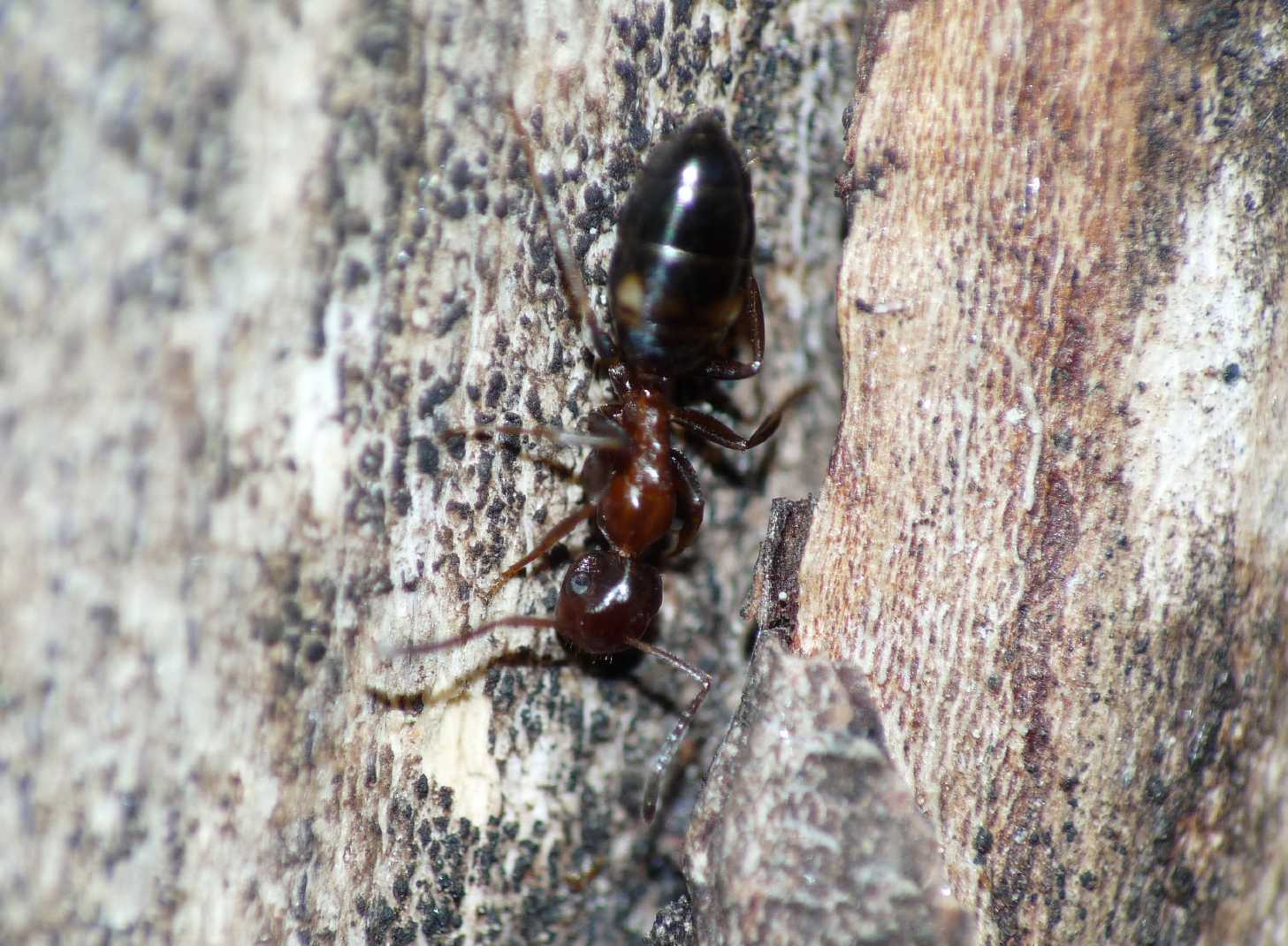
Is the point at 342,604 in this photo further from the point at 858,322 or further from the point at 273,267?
the point at 858,322

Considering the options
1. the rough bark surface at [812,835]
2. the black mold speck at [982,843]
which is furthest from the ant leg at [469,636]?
the black mold speck at [982,843]

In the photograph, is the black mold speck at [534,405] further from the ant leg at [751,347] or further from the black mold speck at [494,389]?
the ant leg at [751,347]

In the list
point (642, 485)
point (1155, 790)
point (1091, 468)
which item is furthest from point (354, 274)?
point (1155, 790)

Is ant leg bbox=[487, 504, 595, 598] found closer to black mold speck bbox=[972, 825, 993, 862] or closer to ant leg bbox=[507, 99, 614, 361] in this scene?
ant leg bbox=[507, 99, 614, 361]

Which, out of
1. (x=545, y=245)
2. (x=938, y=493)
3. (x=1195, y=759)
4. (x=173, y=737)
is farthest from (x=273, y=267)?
(x=1195, y=759)

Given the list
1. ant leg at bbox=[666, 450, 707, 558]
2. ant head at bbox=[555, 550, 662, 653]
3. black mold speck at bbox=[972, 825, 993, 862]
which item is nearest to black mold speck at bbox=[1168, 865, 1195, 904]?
black mold speck at bbox=[972, 825, 993, 862]

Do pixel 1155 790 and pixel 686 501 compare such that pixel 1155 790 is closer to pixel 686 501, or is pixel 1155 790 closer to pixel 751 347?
pixel 686 501
